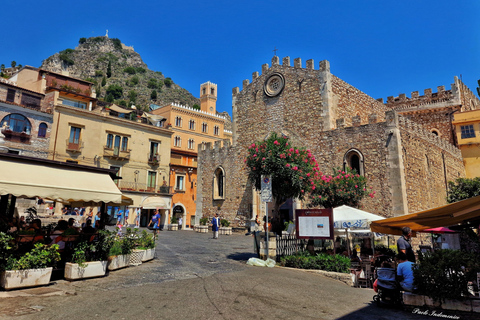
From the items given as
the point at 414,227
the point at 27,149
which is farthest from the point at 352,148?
the point at 27,149

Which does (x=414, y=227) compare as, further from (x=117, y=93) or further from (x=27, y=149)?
(x=117, y=93)

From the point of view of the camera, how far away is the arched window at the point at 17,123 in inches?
1129

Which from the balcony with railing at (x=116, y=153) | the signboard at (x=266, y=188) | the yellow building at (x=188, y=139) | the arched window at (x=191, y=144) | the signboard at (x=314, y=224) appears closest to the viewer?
the signboard at (x=314, y=224)

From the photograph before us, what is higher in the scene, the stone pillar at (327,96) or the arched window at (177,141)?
the arched window at (177,141)

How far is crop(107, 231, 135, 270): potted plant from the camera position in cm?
938

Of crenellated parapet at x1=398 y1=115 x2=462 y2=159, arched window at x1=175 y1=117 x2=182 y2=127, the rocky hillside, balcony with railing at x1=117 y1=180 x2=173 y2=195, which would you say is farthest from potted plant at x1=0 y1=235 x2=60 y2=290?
the rocky hillside

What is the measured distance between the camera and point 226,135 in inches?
2485

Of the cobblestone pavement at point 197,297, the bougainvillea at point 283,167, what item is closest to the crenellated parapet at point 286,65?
the bougainvillea at point 283,167

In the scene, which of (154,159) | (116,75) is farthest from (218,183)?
(116,75)

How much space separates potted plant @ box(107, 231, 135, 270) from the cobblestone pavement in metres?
0.28

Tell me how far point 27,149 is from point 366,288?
3074 cm

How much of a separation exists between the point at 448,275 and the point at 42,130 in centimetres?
3331

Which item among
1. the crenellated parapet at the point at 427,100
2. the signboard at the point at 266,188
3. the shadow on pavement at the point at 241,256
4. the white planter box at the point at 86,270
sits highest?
the crenellated parapet at the point at 427,100

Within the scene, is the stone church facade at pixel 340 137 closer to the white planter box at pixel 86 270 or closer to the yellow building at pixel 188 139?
the yellow building at pixel 188 139
